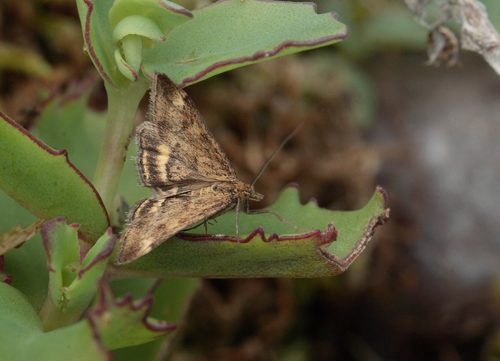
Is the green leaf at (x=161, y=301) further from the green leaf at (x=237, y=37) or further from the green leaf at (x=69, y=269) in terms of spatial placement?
the green leaf at (x=237, y=37)

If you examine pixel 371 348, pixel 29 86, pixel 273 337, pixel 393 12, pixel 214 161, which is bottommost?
pixel 371 348

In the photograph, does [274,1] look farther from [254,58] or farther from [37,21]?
[37,21]

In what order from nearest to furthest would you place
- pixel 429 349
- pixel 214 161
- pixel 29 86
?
1. pixel 214 161
2. pixel 29 86
3. pixel 429 349

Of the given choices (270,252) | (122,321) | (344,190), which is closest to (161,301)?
(270,252)

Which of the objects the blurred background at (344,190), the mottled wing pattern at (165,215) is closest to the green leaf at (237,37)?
the mottled wing pattern at (165,215)

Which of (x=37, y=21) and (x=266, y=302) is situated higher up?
(x=37, y=21)

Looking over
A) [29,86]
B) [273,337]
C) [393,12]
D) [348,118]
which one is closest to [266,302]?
[273,337]

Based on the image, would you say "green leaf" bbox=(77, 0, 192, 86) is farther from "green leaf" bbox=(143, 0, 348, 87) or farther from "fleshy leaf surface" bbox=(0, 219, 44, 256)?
"fleshy leaf surface" bbox=(0, 219, 44, 256)
